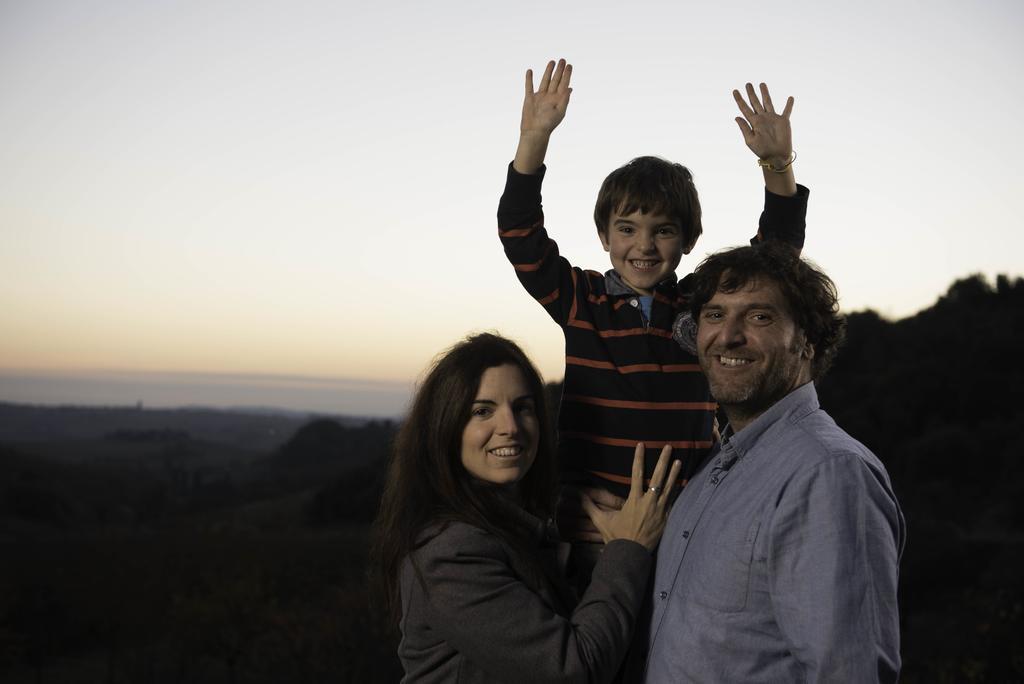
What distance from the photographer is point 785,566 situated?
7.39 feet

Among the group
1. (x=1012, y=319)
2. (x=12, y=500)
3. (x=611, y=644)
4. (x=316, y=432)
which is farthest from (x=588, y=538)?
(x=316, y=432)

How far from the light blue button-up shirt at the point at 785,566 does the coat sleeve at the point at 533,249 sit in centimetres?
106

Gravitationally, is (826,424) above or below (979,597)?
above

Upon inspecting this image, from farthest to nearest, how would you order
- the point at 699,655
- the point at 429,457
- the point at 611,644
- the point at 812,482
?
the point at 429,457, the point at 611,644, the point at 699,655, the point at 812,482

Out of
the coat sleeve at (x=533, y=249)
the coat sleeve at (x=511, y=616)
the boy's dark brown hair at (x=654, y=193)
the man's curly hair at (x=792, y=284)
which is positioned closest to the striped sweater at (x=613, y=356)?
the coat sleeve at (x=533, y=249)

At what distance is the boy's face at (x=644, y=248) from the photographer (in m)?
3.50

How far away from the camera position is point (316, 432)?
54.0 metres

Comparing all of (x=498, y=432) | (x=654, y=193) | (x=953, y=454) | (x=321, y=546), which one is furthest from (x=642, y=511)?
(x=953, y=454)

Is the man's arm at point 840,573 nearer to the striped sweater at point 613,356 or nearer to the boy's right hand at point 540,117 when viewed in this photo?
the striped sweater at point 613,356

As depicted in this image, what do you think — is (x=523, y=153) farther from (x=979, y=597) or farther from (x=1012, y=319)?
(x=1012, y=319)

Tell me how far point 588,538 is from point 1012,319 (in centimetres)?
3036

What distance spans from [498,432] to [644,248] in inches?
42.8

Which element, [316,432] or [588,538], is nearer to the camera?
[588,538]

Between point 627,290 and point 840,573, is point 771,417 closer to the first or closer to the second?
point 840,573
